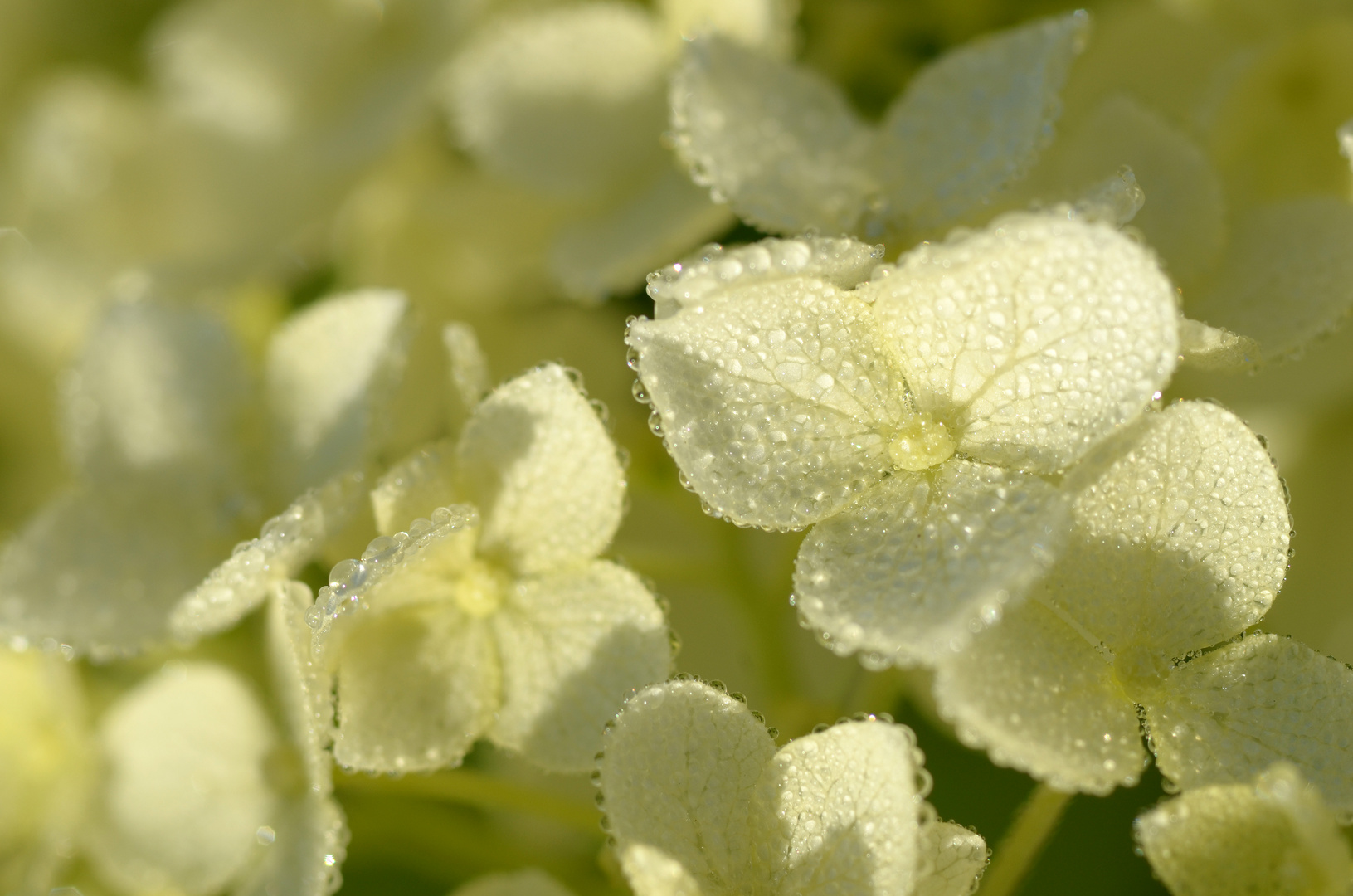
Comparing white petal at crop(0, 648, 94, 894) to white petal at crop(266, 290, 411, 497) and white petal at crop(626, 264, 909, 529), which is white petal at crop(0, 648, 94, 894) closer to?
A: white petal at crop(266, 290, 411, 497)

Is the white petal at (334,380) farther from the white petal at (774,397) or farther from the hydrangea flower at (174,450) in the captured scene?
the white petal at (774,397)

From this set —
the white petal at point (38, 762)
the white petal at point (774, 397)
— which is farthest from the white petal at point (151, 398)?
the white petal at point (774, 397)

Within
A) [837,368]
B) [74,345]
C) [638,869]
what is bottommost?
[74,345]

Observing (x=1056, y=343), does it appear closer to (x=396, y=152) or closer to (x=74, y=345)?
(x=396, y=152)

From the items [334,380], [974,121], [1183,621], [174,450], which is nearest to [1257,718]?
[1183,621]

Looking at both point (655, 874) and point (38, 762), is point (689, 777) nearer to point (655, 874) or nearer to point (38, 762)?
point (655, 874)

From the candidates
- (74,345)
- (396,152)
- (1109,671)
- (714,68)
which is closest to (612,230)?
(714,68)
